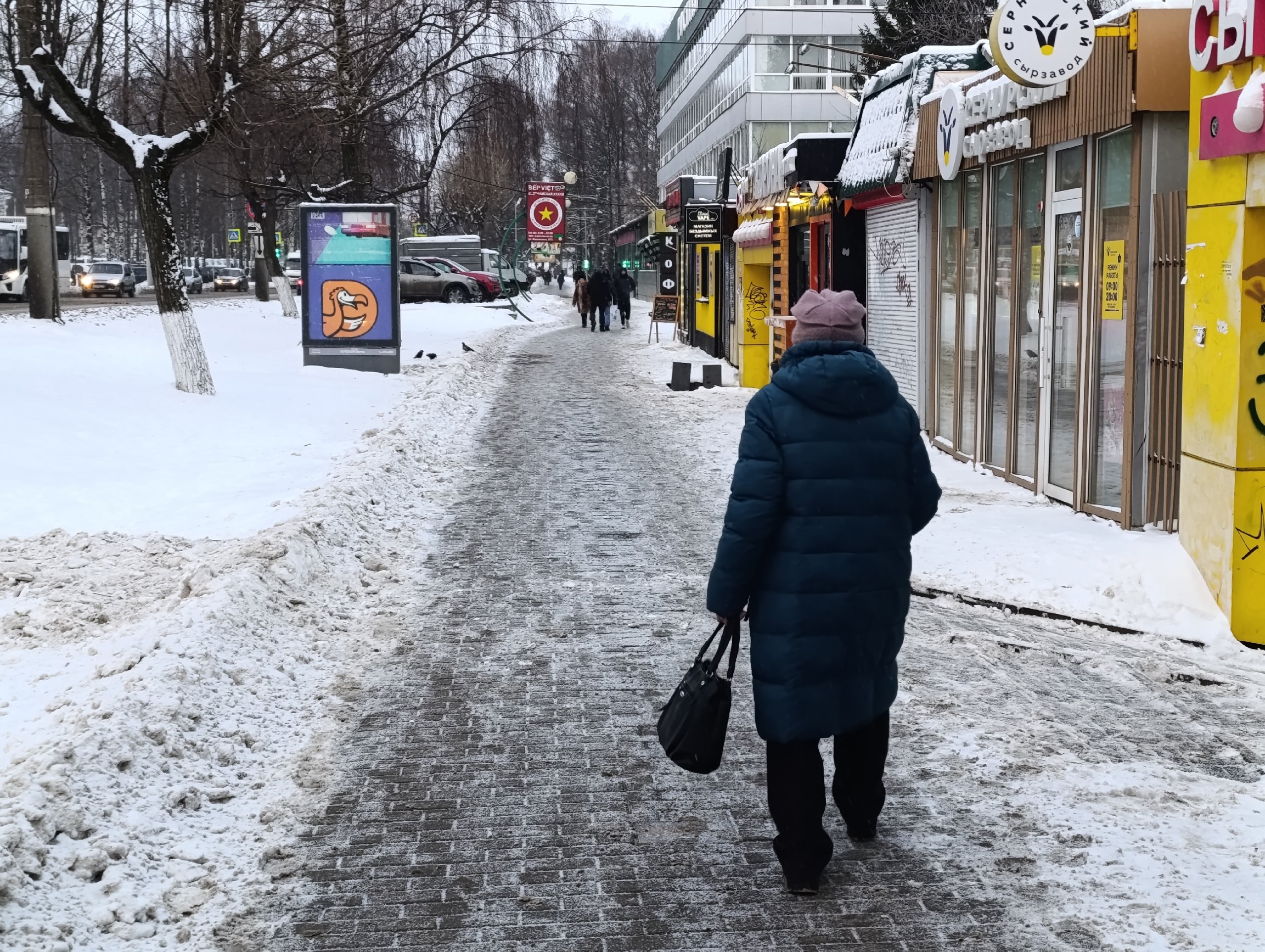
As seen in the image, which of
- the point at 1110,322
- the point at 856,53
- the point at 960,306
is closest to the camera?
the point at 1110,322

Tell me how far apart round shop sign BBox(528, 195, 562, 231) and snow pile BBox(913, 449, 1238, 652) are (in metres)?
38.2

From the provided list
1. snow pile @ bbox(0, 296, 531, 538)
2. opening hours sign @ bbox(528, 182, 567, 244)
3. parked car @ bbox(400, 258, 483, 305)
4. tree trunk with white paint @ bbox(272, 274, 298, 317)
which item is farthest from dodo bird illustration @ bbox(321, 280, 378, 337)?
parked car @ bbox(400, 258, 483, 305)

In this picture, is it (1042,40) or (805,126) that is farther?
(805,126)

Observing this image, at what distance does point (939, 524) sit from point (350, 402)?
29.7ft

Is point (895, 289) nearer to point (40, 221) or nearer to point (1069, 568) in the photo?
point (1069, 568)

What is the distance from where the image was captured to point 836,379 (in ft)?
13.6

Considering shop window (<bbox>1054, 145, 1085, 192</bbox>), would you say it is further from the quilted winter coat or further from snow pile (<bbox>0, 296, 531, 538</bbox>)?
the quilted winter coat

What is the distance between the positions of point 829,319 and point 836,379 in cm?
20

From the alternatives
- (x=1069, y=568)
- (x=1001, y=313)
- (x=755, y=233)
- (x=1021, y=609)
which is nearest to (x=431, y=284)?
(x=755, y=233)

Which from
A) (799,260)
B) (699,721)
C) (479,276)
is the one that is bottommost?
(699,721)

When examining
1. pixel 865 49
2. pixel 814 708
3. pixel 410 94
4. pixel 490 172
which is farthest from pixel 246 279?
pixel 814 708

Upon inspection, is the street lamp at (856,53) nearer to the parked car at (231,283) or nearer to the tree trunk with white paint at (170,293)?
the tree trunk with white paint at (170,293)

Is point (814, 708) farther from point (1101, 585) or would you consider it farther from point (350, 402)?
point (350, 402)

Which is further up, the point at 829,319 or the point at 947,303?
the point at 947,303
